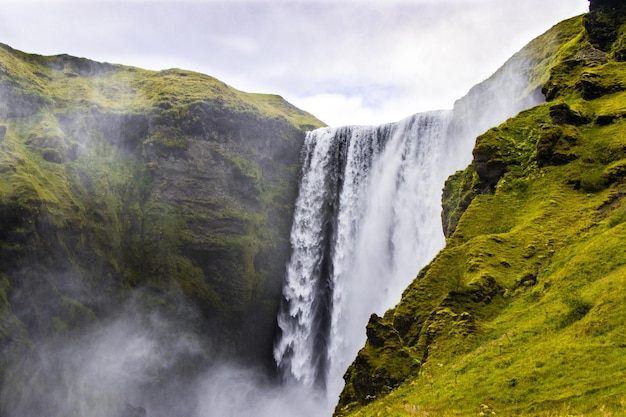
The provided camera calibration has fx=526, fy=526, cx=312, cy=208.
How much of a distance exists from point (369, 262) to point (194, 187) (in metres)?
21.5

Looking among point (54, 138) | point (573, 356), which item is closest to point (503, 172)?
point (573, 356)

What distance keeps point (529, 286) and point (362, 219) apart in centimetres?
3711

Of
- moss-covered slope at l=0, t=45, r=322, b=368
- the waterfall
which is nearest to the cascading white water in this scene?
the waterfall

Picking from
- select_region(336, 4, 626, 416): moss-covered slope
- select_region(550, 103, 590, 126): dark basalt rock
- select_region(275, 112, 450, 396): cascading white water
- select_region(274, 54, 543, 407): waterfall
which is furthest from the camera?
select_region(275, 112, 450, 396): cascading white water

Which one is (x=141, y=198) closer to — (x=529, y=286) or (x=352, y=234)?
(x=352, y=234)

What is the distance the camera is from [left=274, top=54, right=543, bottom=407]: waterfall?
47094 mm

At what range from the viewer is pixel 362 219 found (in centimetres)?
5544

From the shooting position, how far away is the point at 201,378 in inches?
2219

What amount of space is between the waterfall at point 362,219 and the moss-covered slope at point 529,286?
14272mm

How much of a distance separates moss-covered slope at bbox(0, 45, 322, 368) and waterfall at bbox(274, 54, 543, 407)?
3.48 metres

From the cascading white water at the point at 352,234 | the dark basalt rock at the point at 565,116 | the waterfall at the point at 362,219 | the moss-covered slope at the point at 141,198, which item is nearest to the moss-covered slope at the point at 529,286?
Answer: the dark basalt rock at the point at 565,116

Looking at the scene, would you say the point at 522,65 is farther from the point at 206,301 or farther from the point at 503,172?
the point at 206,301

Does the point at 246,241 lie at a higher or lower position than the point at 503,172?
lower

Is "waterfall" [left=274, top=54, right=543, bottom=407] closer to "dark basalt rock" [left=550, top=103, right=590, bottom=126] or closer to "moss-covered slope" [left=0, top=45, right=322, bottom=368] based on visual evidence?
"moss-covered slope" [left=0, top=45, right=322, bottom=368]
